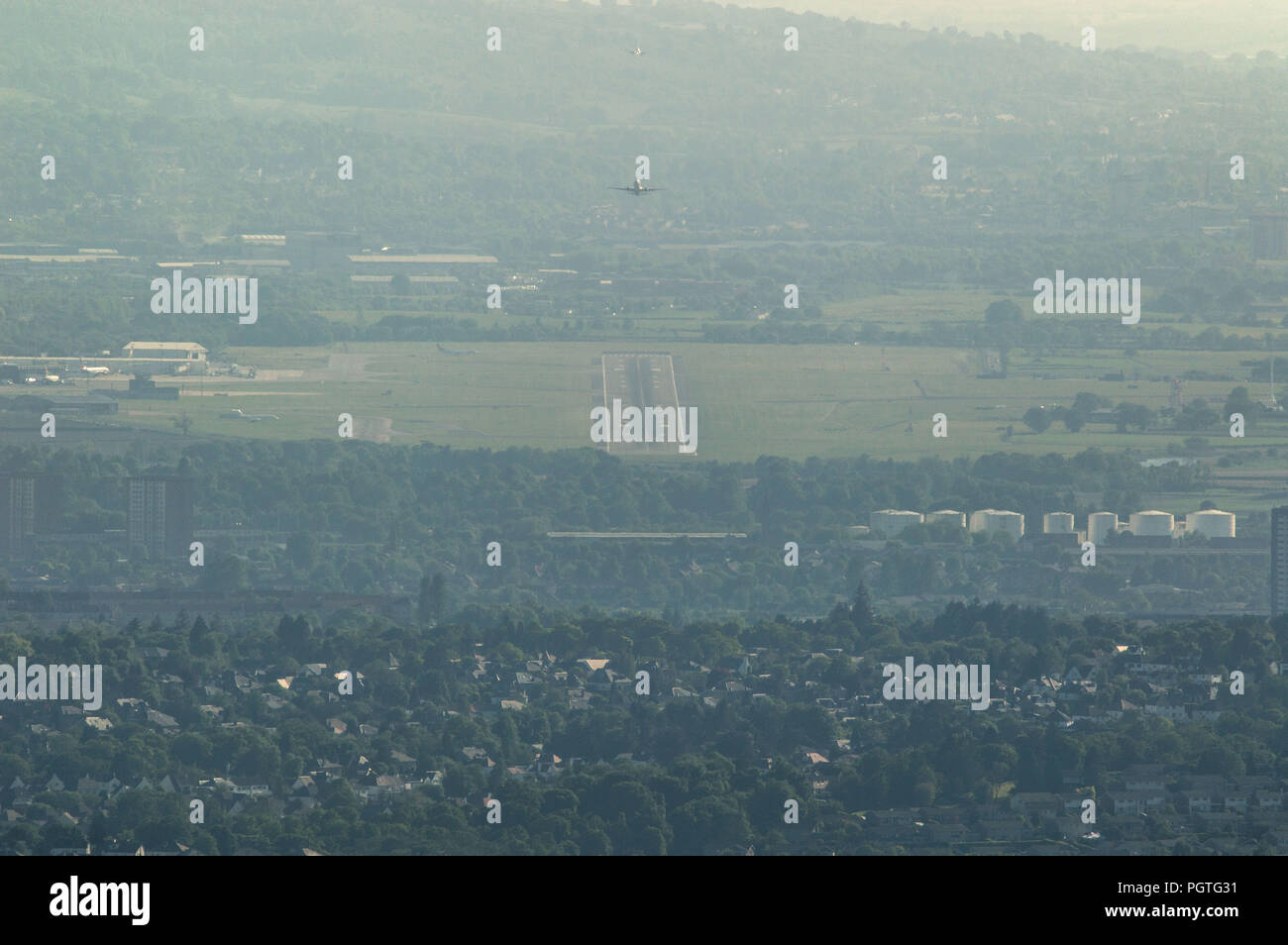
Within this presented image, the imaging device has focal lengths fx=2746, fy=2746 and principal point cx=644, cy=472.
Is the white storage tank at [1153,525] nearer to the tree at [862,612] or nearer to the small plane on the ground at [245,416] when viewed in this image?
the tree at [862,612]

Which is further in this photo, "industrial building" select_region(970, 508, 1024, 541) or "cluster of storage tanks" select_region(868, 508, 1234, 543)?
"industrial building" select_region(970, 508, 1024, 541)

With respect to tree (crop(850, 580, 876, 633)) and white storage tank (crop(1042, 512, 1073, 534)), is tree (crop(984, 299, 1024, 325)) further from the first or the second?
tree (crop(850, 580, 876, 633))

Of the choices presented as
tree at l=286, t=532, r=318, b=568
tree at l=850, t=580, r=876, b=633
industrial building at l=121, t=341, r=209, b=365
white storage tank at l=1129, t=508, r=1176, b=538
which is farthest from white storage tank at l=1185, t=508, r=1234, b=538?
industrial building at l=121, t=341, r=209, b=365

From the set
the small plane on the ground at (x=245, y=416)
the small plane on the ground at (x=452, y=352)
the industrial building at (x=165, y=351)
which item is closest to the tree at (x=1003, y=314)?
the small plane on the ground at (x=452, y=352)

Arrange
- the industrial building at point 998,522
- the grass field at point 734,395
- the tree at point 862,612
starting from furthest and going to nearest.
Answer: the grass field at point 734,395, the industrial building at point 998,522, the tree at point 862,612

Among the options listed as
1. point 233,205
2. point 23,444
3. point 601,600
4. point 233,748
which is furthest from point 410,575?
point 233,205

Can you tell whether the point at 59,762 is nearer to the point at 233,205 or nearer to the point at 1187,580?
the point at 1187,580
